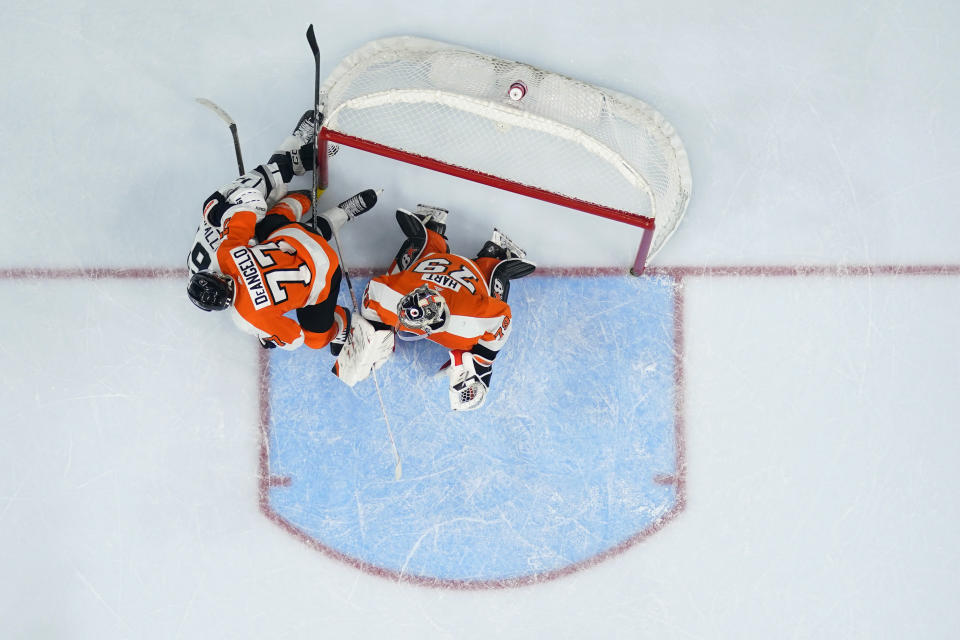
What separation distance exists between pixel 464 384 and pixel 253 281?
989 millimetres

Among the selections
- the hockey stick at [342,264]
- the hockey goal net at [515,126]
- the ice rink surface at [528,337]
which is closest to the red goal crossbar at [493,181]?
the hockey stick at [342,264]

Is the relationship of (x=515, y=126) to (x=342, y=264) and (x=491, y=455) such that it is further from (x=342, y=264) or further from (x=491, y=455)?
(x=491, y=455)

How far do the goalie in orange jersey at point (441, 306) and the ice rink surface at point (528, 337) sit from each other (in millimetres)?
252

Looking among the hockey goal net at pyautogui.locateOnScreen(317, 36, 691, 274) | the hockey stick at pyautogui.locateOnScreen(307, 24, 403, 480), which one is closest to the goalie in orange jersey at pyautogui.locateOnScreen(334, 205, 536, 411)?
the hockey stick at pyautogui.locateOnScreen(307, 24, 403, 480)

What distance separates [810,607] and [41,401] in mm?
3842

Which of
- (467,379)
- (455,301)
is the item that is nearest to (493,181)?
(455,301)

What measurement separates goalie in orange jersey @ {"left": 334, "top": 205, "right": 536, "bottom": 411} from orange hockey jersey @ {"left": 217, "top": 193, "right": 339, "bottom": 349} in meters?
0.26

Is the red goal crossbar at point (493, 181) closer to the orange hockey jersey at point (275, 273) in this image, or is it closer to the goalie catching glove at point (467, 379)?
the orange hockey jersey at point (275, 273)

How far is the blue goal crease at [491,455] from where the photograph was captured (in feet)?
11.1

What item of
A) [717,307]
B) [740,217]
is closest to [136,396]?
[717,307]

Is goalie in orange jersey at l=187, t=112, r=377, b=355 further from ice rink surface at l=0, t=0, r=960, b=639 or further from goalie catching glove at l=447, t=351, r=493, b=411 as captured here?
goalie catching glove at l=447, t=351, r=493, b=411

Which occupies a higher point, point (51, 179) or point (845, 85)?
point (845, 85)

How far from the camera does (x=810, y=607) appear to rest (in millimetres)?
3426

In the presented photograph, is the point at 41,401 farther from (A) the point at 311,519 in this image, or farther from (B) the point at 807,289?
(B) the point at 807,289
